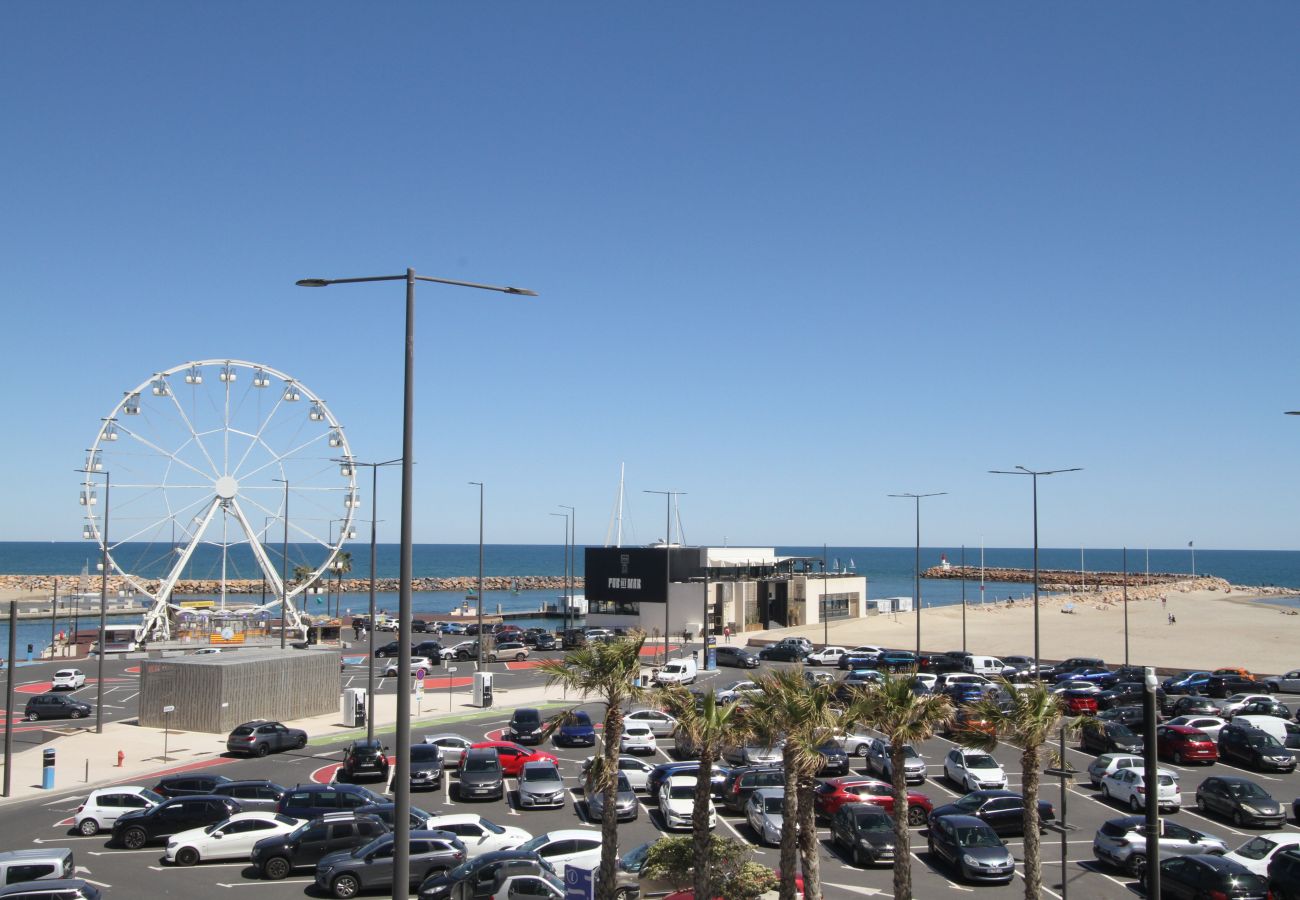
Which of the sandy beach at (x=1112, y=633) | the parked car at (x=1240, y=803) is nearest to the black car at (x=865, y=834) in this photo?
the parked car at (x=1240, y=803)

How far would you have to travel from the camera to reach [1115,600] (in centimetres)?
12325

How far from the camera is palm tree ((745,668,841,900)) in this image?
17.0 metres

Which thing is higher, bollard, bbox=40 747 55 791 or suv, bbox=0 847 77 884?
suv, bbox=0 847 77 884

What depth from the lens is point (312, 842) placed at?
2344cm

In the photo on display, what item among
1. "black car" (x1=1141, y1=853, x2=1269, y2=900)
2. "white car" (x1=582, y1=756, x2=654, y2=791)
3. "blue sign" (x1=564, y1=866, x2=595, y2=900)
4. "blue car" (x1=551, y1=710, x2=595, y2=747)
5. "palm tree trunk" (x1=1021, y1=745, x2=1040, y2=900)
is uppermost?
"palm tree trunk" (x1=1021, y1=745, x2=1040, y2=900)

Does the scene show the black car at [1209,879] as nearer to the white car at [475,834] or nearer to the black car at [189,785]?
the white car at [475,834]

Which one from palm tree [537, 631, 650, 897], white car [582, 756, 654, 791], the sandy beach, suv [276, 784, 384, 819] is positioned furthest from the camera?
the sandy beach

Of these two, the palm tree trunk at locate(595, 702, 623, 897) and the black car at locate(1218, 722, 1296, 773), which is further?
the black car at locate(1218, 722, 1296, 773)

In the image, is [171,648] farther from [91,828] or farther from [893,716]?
[893,716]

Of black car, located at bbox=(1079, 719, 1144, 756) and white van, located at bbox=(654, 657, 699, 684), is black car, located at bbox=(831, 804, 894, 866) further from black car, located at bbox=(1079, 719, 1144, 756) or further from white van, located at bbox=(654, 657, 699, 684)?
white van, located at bbox=(654, 657, 699, 684)

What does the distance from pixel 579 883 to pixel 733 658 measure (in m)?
45.9

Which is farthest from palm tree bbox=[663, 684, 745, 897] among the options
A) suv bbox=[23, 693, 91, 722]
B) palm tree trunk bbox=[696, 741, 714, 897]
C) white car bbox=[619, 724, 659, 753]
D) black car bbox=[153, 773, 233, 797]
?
suv bbox=[23, 693, 91, 722]

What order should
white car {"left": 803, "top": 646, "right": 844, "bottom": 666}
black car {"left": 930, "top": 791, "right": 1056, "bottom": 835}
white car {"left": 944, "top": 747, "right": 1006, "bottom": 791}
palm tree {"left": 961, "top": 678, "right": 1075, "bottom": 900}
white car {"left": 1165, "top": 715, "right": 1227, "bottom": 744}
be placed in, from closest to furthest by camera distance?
palm tree {"left": 961, "top": 678, "right": 1075, "bottom": 900}, black car {"left": 930, "top": 791, "right": 1056, "bottom": 835}, white car {"left": 944, "top": 747, "right": 1006, "bottom": 791}, white car {"left": 1165, "top": 715, "right": 1227, "bottom": 744}, white car {"left": 803, "top": 646, "right": 844, "bottom": 666}

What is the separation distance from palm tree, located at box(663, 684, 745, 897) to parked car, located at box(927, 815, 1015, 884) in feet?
25.7
